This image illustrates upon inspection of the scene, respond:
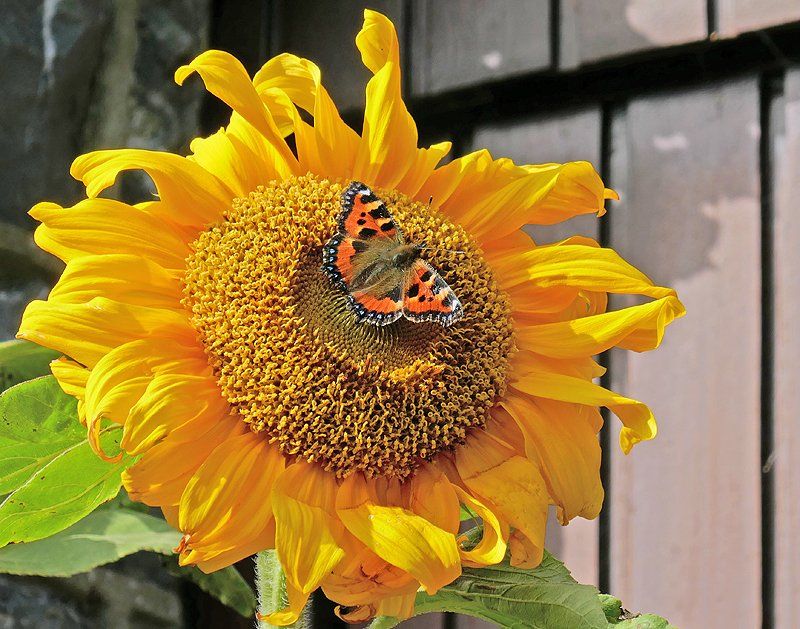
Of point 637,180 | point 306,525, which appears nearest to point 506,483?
point 306,525

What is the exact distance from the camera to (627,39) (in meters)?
1.24

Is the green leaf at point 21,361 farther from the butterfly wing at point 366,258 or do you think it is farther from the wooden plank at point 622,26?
the wooden plank at point 622,26

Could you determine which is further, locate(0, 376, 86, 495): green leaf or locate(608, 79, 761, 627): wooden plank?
locate(608, 79, 761, 627): wooden plank

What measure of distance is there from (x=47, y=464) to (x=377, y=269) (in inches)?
10.8

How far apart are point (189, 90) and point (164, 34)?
10cm

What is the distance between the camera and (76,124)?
4.55ft

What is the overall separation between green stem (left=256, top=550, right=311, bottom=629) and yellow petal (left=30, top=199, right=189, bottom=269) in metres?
0.24

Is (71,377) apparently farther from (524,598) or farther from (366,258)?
(524,598)

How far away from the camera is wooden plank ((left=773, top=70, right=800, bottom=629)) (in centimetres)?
110

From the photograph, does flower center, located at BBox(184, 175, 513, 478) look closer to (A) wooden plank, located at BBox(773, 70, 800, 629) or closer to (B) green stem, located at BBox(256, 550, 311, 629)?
(B) green stem, located at BBox(256, 550, 311, 629)

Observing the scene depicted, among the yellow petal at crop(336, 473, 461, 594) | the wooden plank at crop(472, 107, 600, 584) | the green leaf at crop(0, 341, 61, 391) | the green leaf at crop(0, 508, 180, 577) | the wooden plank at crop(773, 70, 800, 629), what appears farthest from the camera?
the wooden plank at crop(472, 107, 600, 584)

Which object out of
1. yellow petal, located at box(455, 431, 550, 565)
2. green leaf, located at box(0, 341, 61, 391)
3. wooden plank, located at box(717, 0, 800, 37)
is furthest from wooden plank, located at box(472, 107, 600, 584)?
green leaf, located at box(0, 341, 61, 391)

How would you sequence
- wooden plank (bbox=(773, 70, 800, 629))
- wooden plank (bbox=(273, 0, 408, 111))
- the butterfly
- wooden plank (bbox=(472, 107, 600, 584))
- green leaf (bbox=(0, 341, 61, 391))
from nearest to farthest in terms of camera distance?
the butterfly → green leaf (bbox=(0, 341, 61, 391)) → wooden plank (bbox=(773, 70, 800, 629)) → wooden plank (bbox=(472, 107, 600, 584)) → wooden plank (bbox=(273, 0, 408, 111))

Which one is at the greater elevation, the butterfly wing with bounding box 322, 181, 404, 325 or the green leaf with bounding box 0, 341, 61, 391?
the butterfly wing with bounding box 322, 181, 404, 325
